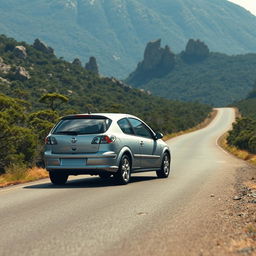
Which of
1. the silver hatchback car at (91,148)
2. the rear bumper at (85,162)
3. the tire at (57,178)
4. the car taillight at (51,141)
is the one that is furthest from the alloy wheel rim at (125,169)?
the car taillight at (51,141)

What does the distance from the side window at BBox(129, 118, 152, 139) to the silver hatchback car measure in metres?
0.40

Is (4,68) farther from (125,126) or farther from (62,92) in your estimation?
(125,126)

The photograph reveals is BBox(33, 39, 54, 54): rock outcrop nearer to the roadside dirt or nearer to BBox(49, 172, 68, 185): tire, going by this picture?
BBox(49, 172, 68, 185): tire

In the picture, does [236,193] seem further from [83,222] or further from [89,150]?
[83,222]

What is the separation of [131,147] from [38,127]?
19.6 meters

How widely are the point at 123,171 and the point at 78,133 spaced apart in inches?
56.5

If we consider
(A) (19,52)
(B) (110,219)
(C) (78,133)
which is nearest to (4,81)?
(A) (19,52)

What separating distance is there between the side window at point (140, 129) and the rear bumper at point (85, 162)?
1.63m

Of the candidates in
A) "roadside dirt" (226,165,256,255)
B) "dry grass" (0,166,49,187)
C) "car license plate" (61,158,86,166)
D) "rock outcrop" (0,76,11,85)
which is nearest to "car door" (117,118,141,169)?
"car license plate" (61,158,86,166)

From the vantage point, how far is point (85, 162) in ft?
37.2

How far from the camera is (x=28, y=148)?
23.4 metres

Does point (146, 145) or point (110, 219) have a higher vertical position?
point (146, 145)

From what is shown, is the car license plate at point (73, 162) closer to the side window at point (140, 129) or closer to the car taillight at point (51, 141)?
the car taillight at point (51, 141)

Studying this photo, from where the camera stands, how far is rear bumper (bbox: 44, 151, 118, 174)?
1126cm
